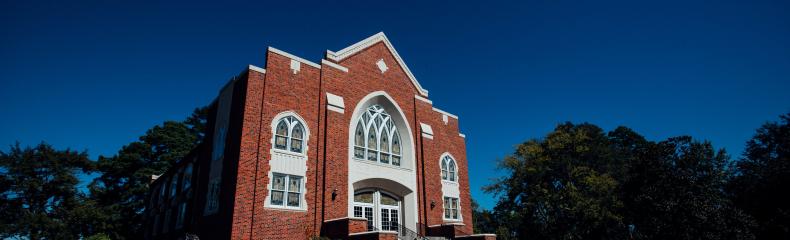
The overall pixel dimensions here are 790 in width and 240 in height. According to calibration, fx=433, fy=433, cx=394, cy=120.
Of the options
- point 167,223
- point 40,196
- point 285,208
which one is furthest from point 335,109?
point 40,196

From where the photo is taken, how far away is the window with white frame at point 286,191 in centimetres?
1526

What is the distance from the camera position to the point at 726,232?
21.1 metres

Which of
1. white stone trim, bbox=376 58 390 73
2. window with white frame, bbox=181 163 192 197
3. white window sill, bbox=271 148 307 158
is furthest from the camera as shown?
window with white frame, bbox=181 163 192 197

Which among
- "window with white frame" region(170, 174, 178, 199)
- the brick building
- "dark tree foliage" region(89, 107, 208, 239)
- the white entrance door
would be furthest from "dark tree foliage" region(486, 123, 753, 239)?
"dark tree foliage" region(89, 107, 208, 239)

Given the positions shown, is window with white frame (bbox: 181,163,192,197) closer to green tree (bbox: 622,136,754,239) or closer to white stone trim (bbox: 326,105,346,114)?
white stone trim (bbox: 326,105,346,114)

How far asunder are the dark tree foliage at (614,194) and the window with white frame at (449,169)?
10113 mm

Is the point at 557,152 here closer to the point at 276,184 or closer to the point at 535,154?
the point at 535,154

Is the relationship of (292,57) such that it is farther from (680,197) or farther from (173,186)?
(680,197)

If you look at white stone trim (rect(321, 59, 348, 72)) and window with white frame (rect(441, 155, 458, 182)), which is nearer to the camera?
white stone trim (rect(321, 59, 348, 72))

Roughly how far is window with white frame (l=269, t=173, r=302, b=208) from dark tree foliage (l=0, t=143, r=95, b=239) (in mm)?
24569

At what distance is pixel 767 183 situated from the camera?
27719mm

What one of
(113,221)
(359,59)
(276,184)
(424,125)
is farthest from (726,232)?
(113,221)

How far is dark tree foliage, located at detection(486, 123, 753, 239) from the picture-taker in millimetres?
21594

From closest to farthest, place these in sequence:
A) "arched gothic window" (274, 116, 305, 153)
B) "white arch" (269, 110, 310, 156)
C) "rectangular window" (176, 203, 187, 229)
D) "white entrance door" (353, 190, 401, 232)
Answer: "white arch" (269, 110, 310, 156)
"arched gothic window" (274, 116, 305, 153)
"white entrance door" (353, 190, 401, 232)
"rectangular window" (176, 203, 187, 229)
